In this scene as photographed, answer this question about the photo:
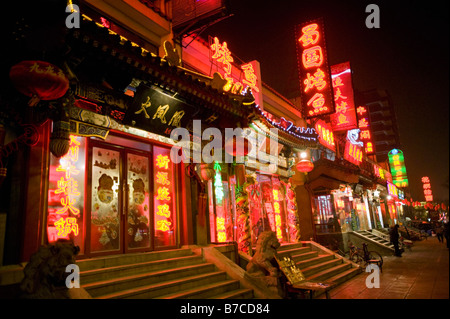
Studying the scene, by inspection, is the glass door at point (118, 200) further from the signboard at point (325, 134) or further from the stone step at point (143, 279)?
the signboard at point (325, 134)

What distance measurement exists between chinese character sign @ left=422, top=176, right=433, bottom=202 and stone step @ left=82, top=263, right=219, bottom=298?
55.6 meters

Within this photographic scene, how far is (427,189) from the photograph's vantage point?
51219 millimetres

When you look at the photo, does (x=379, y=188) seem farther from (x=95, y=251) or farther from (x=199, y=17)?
(x=95, y=251)

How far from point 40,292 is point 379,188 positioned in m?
31.9

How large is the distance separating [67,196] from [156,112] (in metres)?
3.04

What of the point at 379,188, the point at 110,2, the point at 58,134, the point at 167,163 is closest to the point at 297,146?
the point at 167,163

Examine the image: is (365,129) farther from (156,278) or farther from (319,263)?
(156,278)

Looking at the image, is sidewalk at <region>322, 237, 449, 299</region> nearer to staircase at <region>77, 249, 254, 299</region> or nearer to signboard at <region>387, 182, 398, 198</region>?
staircase at <region>77, 249, 254, 299</region>

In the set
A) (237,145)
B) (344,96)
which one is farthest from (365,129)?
(237,145)

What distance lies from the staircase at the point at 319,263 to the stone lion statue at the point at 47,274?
22.6 ft

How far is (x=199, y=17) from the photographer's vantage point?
992 centimetres

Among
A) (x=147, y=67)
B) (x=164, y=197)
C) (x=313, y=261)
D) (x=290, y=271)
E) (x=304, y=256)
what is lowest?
(x=313, y=261)

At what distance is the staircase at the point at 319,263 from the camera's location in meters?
9.94

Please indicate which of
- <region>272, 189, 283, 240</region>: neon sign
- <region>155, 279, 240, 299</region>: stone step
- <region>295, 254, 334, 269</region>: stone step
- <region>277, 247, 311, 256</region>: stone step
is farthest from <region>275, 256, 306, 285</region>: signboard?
<region>272, 189, 283, 240</region>: neon sign
